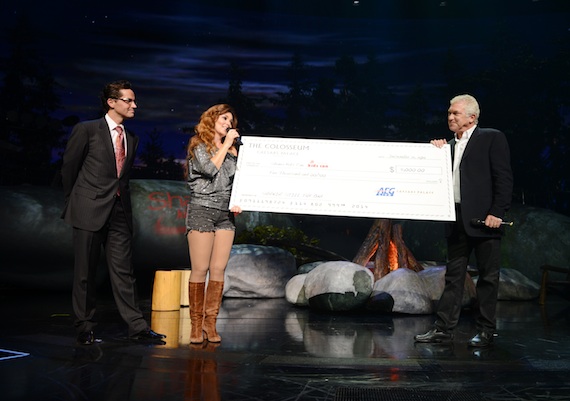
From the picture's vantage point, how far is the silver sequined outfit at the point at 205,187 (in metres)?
4.78

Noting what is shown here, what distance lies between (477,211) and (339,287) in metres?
2.42

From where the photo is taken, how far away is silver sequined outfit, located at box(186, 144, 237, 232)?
478 centimetres

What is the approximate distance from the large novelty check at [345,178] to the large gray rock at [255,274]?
3323 mm

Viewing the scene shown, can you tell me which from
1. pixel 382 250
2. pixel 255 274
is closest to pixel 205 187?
pixel 255 274

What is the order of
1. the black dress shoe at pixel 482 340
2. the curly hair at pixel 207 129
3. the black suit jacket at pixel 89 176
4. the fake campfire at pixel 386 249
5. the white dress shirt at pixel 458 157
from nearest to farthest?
the black suit jacket at pixel 89 176
the curly hair at pixel 207 129
the black dress shoe at pixel 482 340
the white dress shirt at pixel 458 157
the fake campfire at pixel 386 249

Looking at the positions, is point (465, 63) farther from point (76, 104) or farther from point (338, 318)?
point (338, 318)

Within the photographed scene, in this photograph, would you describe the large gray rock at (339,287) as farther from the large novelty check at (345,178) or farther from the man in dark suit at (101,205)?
the man in dark suit at (101,205)

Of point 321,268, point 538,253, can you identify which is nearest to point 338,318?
point 321,268

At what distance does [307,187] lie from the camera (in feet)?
17.2

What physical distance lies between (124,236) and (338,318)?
262 cm

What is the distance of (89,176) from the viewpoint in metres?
4.80

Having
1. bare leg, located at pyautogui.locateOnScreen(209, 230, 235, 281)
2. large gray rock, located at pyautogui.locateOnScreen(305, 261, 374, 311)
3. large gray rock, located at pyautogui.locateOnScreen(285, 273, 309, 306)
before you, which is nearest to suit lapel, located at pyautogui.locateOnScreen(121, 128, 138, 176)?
bare leg, located at pyautogui.locateOnScreen(209, 230, 235, 281)

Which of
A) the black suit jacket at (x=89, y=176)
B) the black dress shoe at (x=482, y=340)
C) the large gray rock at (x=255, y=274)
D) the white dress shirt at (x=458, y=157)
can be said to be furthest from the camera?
the large gray rock at (x=255, y=274)

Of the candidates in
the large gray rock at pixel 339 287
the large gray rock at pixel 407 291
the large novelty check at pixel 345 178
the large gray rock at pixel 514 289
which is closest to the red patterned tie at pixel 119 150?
the large novelty check at pixel 345 178
